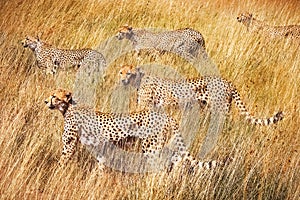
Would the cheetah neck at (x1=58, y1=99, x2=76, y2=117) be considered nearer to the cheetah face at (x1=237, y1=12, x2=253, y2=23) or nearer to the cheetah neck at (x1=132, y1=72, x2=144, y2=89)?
the cheetah neck at (x1=132, y1=72, x2=144, y2=89)

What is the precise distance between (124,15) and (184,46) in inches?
27.5

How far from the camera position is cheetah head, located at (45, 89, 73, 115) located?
3037 millimetres

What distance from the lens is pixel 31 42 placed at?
Answer: 4.21 metres

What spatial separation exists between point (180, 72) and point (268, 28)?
49.7 inches

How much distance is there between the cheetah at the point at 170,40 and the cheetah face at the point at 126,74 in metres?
0.76

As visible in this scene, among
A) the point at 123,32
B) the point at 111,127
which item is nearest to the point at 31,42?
the point at 123,32

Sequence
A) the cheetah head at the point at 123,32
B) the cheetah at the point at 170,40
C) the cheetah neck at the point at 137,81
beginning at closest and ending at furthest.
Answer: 1. the cheetah neck at the point at 137,81
2. the cheetah at the point at 170,40
3. the cheetah head at the point at 123,32

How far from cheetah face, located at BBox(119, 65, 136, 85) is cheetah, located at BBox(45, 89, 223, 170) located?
43 centimetres

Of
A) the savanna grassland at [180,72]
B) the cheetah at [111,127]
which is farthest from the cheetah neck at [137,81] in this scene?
the cheetah at [111,127]

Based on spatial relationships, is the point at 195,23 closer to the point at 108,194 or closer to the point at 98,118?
the point at 98,118

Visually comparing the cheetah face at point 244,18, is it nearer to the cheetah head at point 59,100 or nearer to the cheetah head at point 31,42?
the cheetah head at point 31,42

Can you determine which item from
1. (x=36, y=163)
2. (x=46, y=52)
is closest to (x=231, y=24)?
(x=46, y=52)

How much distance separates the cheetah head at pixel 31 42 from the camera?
4.17 m

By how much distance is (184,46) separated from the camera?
4355 mm
